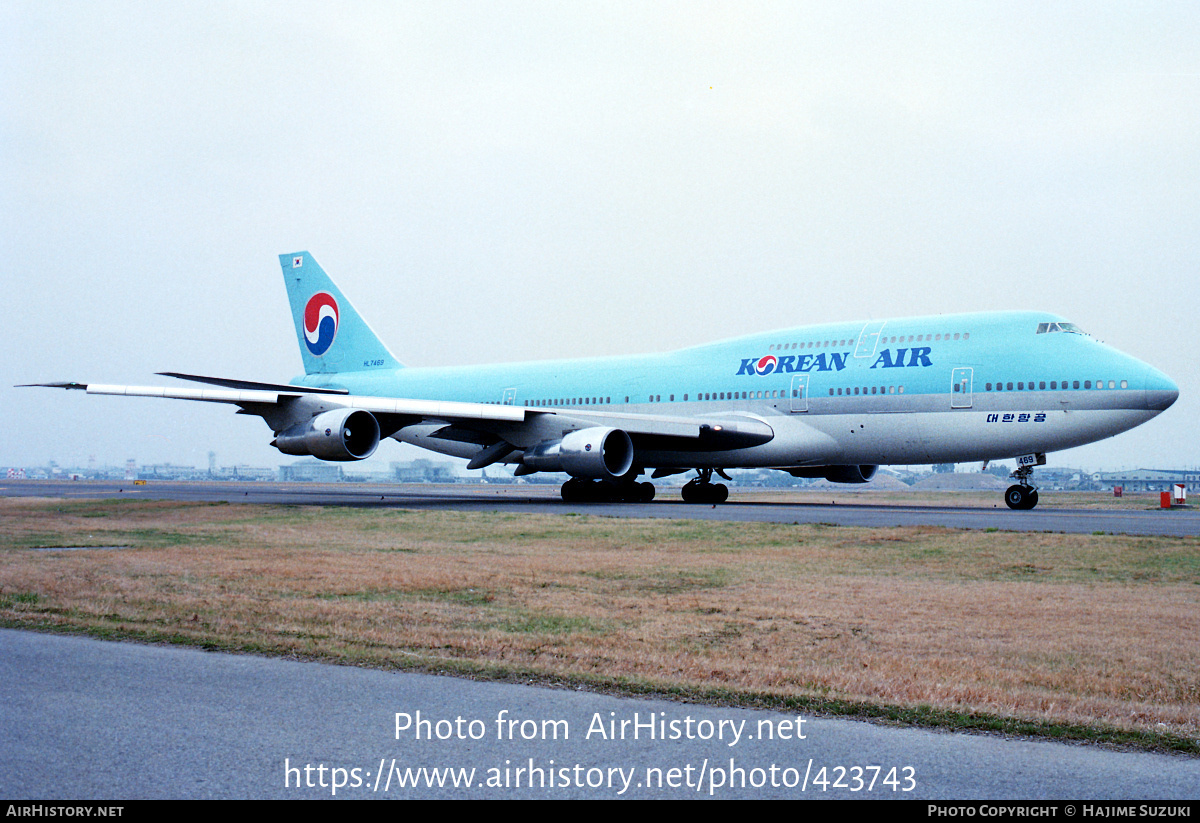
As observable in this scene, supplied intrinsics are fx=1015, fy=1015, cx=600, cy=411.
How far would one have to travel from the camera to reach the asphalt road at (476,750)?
4.45 m

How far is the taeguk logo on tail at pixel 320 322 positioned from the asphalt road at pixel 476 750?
36193mm

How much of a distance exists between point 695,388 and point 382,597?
2175cm

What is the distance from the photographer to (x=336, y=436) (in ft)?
Result: 89.4

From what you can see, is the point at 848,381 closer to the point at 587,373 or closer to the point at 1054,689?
the point at 587,373

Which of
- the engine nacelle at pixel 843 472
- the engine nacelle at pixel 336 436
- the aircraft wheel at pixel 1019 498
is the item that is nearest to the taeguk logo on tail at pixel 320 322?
the engine nacelle at pixel 336 436

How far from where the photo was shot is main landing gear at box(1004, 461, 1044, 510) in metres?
26.2

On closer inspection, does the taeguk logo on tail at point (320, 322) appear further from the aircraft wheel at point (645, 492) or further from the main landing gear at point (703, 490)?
the main landing gear at point (703, 490)

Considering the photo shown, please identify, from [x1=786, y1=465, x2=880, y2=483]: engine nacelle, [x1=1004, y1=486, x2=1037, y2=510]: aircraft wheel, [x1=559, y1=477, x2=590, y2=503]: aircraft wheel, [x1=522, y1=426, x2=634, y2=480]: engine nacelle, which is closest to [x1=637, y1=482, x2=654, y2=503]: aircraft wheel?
[x1=559, y1=477, x2=590, y2=503]: aircraft wheel

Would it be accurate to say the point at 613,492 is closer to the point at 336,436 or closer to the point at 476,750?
the point at 336,436

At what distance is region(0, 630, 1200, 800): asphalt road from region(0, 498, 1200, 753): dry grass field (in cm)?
54

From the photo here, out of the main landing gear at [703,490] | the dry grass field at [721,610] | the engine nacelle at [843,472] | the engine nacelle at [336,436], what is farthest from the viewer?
the main landing gear at [703,490]

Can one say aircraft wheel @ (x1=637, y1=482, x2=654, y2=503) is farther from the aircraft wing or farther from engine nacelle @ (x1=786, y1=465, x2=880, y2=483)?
engine nacelle @ (x1=786, y1=465, x2=880, y2=483)

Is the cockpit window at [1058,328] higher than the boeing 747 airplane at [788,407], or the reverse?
the cockpit window at [1058,328]

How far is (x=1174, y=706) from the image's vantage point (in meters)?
6.09
